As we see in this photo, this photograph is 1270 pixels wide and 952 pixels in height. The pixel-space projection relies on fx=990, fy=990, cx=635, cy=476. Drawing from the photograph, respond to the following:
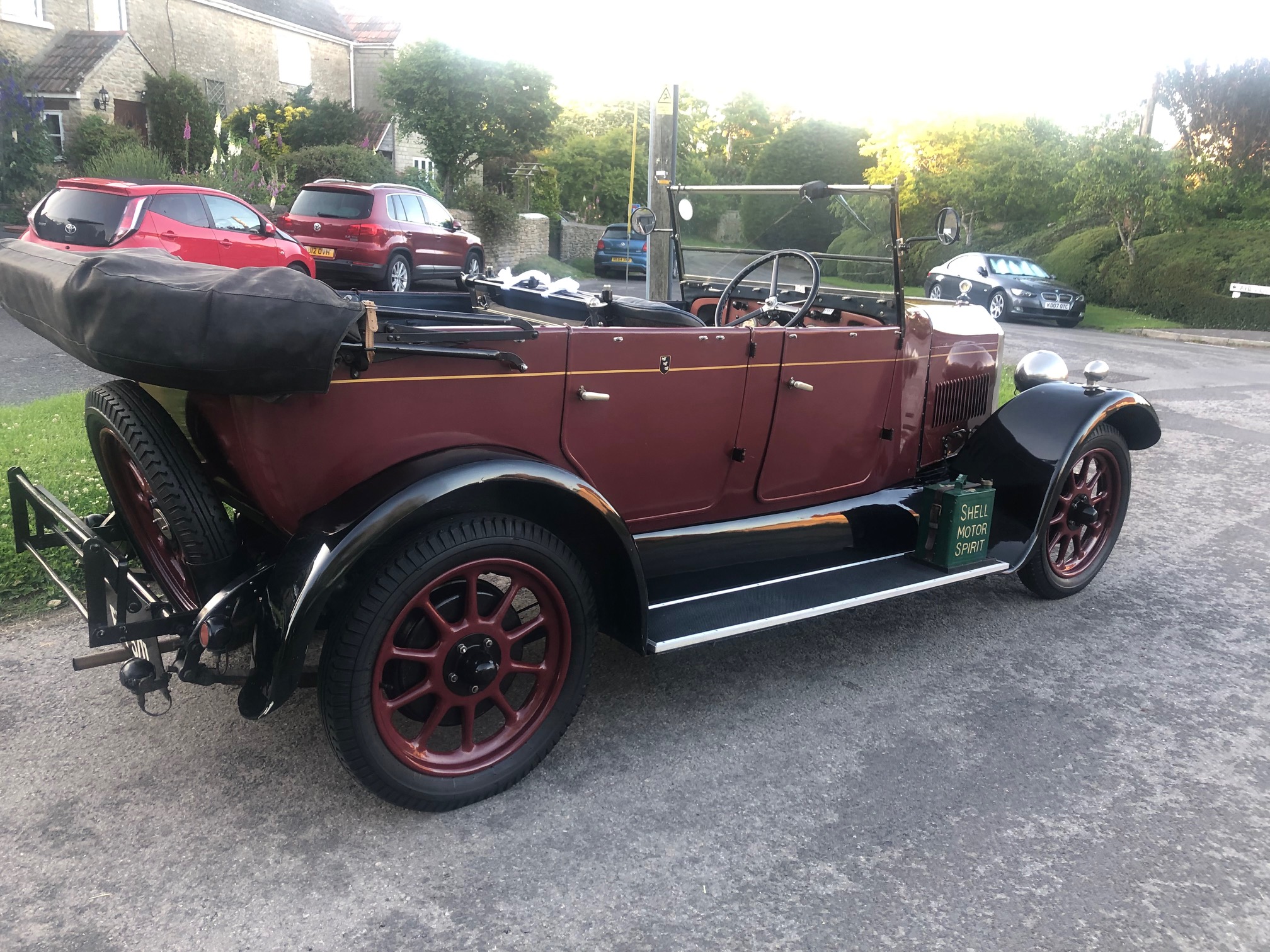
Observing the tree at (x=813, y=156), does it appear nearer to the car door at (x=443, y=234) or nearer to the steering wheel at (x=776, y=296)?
the car door at (x=443, y=234)

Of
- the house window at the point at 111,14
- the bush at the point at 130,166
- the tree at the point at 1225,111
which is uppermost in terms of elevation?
the house window at the point at 111,14

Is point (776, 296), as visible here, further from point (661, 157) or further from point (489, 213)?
point (489, 213)

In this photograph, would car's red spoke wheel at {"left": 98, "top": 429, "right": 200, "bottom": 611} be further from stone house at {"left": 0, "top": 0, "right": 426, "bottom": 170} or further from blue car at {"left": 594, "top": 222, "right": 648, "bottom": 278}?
stone house at {"left": 0, "top": 0, "right": 426, "bottom": 170}

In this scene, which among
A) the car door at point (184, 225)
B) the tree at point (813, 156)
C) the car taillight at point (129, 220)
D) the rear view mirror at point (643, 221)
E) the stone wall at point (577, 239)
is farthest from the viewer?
the tree at point (813, 156)

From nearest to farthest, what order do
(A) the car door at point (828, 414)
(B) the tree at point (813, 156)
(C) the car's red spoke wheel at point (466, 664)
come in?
1. (C) the car's red spoke wheel at point (466, 664)
2. (A) the car door at point (828, 414)
3. (B) the tree at point (813, 156)

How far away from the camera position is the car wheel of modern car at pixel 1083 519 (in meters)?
4.27

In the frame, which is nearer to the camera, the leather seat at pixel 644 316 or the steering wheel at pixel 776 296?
the leather seat at pixel 644 316

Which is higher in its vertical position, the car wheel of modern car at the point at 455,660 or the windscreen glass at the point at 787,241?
the windscreen glass at the point at 787,241

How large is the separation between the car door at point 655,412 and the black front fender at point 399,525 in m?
0.29

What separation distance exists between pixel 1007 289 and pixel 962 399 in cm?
1519

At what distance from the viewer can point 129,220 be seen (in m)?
9.74

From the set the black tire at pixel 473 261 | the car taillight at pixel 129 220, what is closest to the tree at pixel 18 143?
the black tire at pixel 473 261

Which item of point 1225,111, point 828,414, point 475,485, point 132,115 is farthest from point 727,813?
point 132,115

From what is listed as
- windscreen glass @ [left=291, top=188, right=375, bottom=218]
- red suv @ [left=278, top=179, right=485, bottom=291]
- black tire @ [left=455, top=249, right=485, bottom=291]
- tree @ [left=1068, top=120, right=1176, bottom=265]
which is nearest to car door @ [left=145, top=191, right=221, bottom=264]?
red suv @ [left=278, top=179, right=485, bottom=291]
